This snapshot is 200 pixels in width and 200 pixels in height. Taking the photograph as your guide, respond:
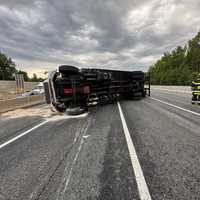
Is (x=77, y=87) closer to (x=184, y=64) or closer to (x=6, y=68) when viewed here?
(x=184, y=64)

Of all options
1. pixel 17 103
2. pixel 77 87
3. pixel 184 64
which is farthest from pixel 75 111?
pixel 184 64

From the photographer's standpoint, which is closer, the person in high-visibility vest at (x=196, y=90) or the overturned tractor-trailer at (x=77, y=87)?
the overturned tractor-trailer at (x=77, y=87)

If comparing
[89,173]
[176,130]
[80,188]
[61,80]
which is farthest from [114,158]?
[61,80]

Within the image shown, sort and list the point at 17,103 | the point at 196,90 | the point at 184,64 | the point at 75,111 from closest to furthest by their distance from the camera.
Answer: the point at 75,111
the point at 196,90
the point at 17,103
the point at 184,64

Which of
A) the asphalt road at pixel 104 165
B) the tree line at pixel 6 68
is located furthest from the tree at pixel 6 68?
the asphalt road at pixel 104 165

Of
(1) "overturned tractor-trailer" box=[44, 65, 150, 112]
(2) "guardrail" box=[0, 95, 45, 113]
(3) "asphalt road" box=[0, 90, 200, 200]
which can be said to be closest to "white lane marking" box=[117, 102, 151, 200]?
(3) "asphalt road" box=[0, 90, 200, 200]

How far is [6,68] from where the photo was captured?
7206 cm

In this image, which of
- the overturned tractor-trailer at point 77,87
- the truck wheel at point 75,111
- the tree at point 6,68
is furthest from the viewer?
the tree at point 6,68

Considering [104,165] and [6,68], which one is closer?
[104,165]

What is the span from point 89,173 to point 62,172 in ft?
1.73

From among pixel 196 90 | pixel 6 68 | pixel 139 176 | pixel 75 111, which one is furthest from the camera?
pixel 6 68

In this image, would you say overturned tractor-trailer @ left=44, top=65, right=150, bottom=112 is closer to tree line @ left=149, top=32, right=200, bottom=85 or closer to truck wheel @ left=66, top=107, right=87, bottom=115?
truck wheel @ left=66, top=107, right=87, bottom=115

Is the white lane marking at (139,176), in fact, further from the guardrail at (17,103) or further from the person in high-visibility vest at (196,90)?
the guardrail at (17,103)

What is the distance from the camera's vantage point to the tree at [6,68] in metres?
68.7
